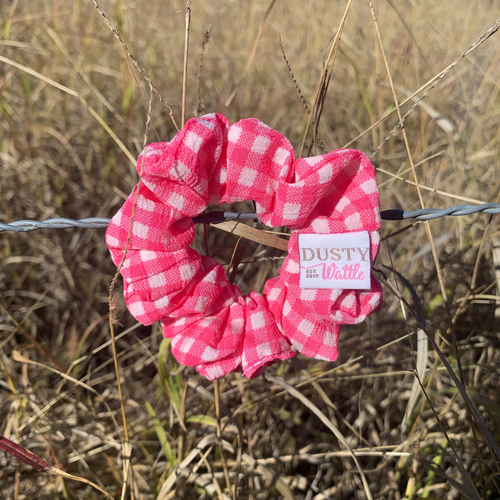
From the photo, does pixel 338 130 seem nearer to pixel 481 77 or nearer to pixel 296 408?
pixel 481 77

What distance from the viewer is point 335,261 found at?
458 mm

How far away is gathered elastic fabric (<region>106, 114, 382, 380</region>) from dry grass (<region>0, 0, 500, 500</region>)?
0.21m

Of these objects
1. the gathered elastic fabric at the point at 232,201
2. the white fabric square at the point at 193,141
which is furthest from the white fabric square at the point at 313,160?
the white fabric square at the point at 193,141

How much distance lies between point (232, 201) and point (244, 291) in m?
0.65

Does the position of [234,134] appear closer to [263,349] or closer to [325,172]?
[325,172]

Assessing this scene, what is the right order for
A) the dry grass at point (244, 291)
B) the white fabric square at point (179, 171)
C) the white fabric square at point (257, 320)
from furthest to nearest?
the dry grass at point (244, 291)
the white fabric square at point (257, 320)
the white fabric square at point (179, 171)

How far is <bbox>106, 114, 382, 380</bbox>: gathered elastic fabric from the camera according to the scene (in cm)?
43

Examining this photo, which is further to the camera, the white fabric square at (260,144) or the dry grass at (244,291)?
the dry grass at (244,291)

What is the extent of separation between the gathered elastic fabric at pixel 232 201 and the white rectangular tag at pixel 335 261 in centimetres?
1

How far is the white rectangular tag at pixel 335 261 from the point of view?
45 centimetres

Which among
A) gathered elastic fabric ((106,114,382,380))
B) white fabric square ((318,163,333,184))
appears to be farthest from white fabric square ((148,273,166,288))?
white fabric square ((318,163,333,184))

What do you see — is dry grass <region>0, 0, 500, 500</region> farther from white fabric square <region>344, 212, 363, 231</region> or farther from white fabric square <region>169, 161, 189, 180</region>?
white fabric square <region>169, 161, 189, 180</region>

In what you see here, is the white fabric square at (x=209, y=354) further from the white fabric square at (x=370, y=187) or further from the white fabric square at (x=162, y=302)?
the white fabric square at (x=370, y=187)

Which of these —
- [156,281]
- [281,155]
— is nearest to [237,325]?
[156,281]
